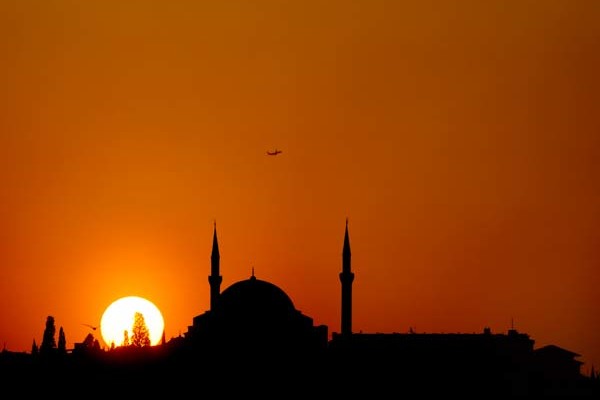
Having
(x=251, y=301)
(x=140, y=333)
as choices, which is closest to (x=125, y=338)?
(x=140, y=333)

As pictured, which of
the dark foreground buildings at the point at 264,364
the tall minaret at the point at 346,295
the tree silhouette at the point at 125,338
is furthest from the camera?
the tree silhouette at the point at 125,338

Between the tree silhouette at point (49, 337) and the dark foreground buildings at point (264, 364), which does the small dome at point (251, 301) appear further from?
the tree silhouette at point (49, 337)

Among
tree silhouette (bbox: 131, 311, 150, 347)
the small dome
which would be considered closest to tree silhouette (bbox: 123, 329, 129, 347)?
tree silhouette (bbox: 131, 311, 150, 347)

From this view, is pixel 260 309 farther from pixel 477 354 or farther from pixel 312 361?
pixel 477 354

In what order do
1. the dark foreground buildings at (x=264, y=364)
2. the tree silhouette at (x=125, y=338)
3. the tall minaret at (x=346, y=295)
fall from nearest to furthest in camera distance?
the dark foreground buildings at (x=264, y=364) < the tall minaret at (x=346, y=295) < the tree silhouette at (x=125, y=338)

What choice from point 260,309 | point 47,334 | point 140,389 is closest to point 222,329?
point 260,309

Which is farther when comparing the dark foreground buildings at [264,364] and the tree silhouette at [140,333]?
the tree silhouette at [140,333]

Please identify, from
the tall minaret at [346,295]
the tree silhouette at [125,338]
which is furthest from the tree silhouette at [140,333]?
the tall minaret at [346,295]
